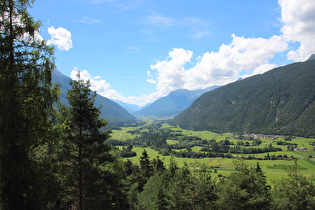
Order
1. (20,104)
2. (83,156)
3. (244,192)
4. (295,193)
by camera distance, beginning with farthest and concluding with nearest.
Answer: (295,193)
(244,192)
(83,156)
(20,104)

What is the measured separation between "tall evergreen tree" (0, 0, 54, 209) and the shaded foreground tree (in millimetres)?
4125

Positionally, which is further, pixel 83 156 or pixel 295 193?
pixel 295 193

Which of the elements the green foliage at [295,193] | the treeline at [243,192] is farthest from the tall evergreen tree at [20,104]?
the green foliage at [295,193]

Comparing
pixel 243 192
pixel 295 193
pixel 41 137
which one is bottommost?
pixel 295 193

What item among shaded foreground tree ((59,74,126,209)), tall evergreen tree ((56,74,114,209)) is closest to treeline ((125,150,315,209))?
shaded foreground tree ((59,74,126,209))

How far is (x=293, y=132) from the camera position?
6919 inches

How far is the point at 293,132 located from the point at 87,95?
223 m

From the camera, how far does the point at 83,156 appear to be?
12570 mm

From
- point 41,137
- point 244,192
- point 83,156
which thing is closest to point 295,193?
point 244,192

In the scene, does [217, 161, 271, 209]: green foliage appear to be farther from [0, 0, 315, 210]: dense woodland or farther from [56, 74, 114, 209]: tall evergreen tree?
[56, 74, 114, 209]: tall evergreen tree

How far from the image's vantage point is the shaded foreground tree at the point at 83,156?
11.8 metres

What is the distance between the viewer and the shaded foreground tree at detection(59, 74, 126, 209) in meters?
11.8

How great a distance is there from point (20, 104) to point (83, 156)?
267 inches

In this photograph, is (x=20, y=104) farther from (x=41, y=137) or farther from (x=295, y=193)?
(x=295, y=193)
